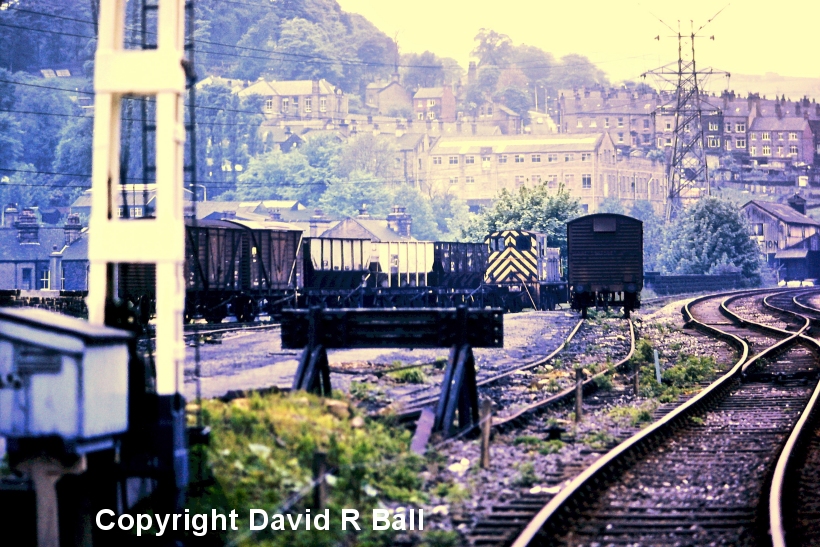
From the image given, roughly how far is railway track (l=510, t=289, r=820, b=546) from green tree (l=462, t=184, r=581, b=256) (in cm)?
3918

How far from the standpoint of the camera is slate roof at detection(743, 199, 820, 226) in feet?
299

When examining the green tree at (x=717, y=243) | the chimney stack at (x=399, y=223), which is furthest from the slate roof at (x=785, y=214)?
the chimney stack at (x=399, y=223)

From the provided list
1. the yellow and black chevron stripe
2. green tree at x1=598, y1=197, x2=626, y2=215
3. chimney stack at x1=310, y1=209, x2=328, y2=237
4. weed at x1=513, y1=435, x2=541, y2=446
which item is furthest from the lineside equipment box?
green tree at x1=598, y1=197, x2=626, y2=215

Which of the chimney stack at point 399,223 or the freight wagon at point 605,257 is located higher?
the chimney stack at point 399,223

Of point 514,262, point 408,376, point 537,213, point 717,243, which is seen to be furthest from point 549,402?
point 717,243

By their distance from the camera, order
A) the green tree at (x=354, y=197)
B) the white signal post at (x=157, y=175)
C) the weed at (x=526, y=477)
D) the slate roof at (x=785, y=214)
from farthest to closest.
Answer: the green tree at (x=354, y=197)
the slate roof at (x=785, y=214)
the weed at (x=526, y=477)
the white signal post at (x=157, y=175)

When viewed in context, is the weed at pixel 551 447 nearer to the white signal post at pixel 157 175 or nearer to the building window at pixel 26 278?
the white signal post at pixel 157 175

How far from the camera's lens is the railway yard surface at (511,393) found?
9.86m

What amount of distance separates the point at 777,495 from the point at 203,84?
140 m

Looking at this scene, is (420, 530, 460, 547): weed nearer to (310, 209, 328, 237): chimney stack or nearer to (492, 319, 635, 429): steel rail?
(492, 319, 635, 429): steel rail

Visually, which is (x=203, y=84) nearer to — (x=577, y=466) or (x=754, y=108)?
(x=754, y=108)

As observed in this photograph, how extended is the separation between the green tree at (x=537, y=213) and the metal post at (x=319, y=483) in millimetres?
49003

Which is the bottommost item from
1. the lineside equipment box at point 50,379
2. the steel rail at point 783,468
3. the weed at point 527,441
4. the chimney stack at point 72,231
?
the weed at point 527,441

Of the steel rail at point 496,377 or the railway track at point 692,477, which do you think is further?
the steel rail at point 496,377
